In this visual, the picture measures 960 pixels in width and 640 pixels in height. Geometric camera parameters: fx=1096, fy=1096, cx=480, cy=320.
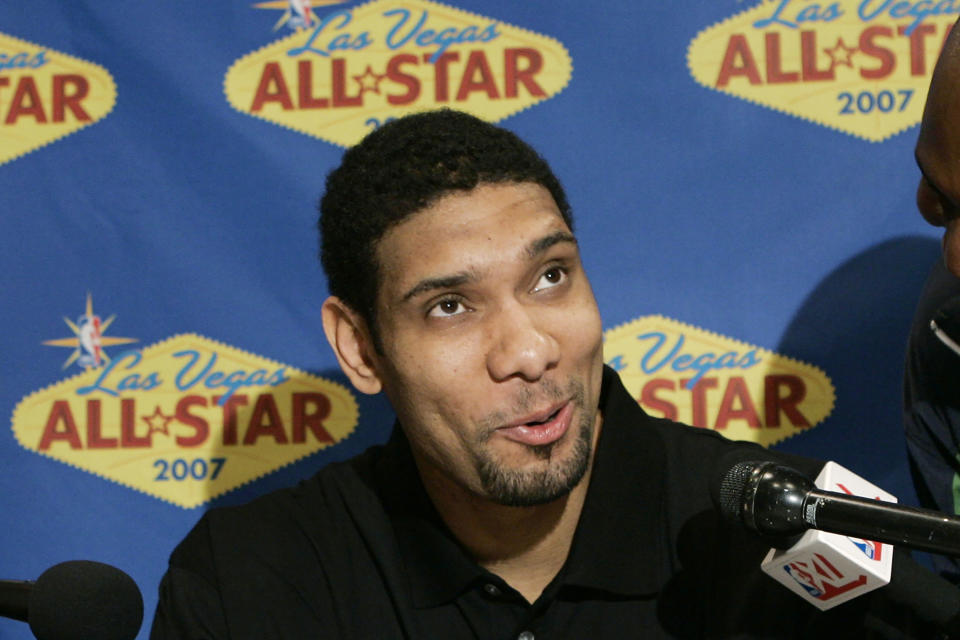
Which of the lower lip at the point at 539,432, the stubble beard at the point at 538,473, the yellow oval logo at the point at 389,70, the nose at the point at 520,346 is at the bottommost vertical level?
the stubble beard at the point at 538,473

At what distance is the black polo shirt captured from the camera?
1.18 m

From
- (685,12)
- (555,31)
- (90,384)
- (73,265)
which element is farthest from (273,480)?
(685,12)

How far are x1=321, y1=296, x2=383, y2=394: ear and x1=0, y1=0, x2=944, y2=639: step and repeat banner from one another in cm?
35

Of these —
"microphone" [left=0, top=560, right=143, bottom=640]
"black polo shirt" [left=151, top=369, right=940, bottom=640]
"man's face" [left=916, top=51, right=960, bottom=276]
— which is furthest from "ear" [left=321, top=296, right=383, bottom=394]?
"man's face" [left=916, top=51, right=960, bottom=276]

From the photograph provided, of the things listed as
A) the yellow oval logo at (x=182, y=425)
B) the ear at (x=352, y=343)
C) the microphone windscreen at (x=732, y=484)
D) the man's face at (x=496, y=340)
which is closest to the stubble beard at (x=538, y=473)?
the man's face at (x=496, y=340)

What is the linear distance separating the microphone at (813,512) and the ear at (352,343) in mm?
603

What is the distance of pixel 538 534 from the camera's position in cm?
125

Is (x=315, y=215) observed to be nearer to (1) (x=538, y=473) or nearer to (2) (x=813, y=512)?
(1) (x=538, y=473)

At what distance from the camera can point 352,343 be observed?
4.33 ft

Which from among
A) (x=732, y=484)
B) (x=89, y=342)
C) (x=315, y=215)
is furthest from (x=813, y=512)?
(x=89, y=342)

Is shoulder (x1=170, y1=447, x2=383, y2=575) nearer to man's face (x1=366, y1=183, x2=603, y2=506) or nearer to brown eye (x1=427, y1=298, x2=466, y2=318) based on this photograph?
man's face (x1=366, y1=183, x2=603, y2=506)

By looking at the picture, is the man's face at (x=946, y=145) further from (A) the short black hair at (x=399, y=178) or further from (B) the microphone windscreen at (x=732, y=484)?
(A) the short black hair at (x=399, y=178)

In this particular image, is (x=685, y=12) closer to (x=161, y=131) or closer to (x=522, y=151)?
(x=522, y=151)

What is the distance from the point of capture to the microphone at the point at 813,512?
2.03 feet
